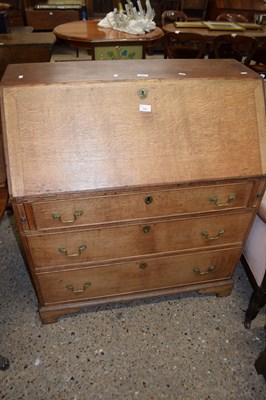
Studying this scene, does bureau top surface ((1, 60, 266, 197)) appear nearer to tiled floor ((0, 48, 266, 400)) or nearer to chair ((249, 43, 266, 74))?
tiled floor ((0, 48, 266, 400))

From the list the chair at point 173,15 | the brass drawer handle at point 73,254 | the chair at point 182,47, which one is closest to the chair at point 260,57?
the chair at point 182,47

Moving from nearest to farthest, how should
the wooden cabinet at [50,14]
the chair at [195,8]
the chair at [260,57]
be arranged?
1. the chair at [260,57]
2. the wooden cabinet at [50,14]
3. the chair at [195,8]

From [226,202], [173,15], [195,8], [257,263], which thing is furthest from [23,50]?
[195,8]

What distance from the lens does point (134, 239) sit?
146cm

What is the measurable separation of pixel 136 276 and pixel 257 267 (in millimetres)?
739

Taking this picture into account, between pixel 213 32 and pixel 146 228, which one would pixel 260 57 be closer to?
pixel 213 32

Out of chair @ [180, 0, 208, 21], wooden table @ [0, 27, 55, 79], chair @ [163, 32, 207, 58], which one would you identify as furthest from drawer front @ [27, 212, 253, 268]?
chair @ [180, 0, 208, 21]

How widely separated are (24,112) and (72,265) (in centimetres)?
76

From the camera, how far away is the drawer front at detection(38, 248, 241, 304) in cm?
155

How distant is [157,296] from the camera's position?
176cm

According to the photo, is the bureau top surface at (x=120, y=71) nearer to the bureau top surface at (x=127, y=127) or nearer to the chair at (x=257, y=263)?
the bureau top surface at (x=127, y=127)

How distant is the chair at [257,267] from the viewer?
5.11ft

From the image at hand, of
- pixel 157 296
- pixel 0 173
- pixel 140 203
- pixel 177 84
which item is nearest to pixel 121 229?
pixel 140 203

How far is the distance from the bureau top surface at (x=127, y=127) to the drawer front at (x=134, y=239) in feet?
0.88
